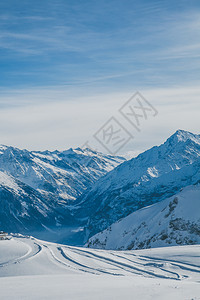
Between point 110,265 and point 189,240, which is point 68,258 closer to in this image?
point 110,265

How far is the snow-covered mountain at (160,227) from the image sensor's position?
9569 centimetres

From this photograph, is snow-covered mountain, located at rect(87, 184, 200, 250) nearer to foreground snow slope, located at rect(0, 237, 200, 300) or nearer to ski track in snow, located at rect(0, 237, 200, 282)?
foreground snow slope, located at rect(0, 237, 200, 300)

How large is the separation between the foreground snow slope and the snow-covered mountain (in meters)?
38.2

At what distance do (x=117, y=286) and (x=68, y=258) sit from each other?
2081cm

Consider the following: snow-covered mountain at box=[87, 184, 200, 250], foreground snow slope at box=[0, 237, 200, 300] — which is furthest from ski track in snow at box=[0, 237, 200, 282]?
snow-covered mountain at box=[87, 184, 200, 250]

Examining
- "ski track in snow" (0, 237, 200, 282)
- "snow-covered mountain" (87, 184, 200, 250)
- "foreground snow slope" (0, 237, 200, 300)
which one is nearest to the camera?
"foreground snow slope" (0, 237, 200, 300)

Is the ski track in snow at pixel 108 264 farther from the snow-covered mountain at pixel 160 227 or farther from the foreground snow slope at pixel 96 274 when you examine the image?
the snow-covered mountain at pixel 160 227

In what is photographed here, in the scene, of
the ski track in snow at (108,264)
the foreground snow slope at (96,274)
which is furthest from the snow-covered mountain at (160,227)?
the ski track in snow at (108,264)

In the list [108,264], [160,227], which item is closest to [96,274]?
[108,264]

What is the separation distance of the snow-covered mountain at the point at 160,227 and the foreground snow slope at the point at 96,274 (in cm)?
3824

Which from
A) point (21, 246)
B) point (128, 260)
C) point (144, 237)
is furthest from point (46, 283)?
point (144, 237)

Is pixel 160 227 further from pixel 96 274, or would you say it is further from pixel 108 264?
pixel 96 274

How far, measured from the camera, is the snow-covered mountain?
314 feet

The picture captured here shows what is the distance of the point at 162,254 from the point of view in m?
56.7
